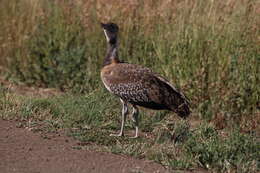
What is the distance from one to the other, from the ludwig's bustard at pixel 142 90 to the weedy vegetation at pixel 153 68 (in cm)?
23

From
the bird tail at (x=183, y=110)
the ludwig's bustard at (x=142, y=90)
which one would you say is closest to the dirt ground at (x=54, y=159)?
the ludwig's bustard at (x=142, y=90)

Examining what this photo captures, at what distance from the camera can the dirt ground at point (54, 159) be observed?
673cm

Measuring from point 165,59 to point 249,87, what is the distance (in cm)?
146

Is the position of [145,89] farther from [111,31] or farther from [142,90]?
[111,31]

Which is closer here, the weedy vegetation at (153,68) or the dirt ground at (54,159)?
the dirt ground at (54,159)

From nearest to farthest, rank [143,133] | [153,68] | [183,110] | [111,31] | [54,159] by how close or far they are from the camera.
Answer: [54,159], [183,110], [143,133], [111,31], [153,68]

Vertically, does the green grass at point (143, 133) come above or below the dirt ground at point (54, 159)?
above

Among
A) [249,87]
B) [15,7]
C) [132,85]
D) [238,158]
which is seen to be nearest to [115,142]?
[132,85]

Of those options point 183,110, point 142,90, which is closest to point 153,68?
point 142,90

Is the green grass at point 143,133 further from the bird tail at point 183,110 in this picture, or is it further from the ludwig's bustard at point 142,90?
the ludwig's bustard at point 142,90

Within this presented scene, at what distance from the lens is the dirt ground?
265 inches

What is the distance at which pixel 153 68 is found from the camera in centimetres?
1066

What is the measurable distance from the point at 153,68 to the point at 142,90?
2475mm

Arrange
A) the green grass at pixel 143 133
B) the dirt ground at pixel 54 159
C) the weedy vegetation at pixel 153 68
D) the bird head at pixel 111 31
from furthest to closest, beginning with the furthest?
the bird head at pixel 111 31, the weedy vegetation at pixel 153 68, the green grass at pixel 143 133, the dirt ground at pixel 54 159
